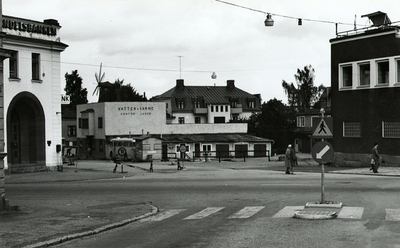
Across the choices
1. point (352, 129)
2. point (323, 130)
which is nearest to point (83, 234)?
point (323, 130)

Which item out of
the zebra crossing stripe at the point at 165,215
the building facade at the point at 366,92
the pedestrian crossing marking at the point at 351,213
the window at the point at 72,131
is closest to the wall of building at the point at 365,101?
the building facade at the point at 366,92

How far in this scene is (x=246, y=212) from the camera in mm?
15992

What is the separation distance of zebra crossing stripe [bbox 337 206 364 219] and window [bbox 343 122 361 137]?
25.0 m

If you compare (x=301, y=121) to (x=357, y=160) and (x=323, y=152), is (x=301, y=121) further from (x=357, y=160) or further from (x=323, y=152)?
(x=323, y=152)

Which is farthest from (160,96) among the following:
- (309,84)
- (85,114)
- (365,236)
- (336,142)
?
(365,236)

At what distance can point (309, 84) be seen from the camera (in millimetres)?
102688

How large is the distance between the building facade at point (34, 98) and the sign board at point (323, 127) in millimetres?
22925

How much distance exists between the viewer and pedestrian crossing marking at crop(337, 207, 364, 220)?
1442 cm

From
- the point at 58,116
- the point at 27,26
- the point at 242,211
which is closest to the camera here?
the point at 242,211

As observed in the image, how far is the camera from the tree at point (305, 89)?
10220 cm

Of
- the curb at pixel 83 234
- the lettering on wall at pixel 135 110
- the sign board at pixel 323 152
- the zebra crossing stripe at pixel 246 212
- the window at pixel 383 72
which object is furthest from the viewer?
the lettering on wall at pixel 135 110

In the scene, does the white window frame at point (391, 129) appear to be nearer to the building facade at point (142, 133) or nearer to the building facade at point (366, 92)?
the building facade at point (366, 92)

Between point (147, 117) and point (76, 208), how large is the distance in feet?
199

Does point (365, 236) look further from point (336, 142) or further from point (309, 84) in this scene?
point (309, 84)
